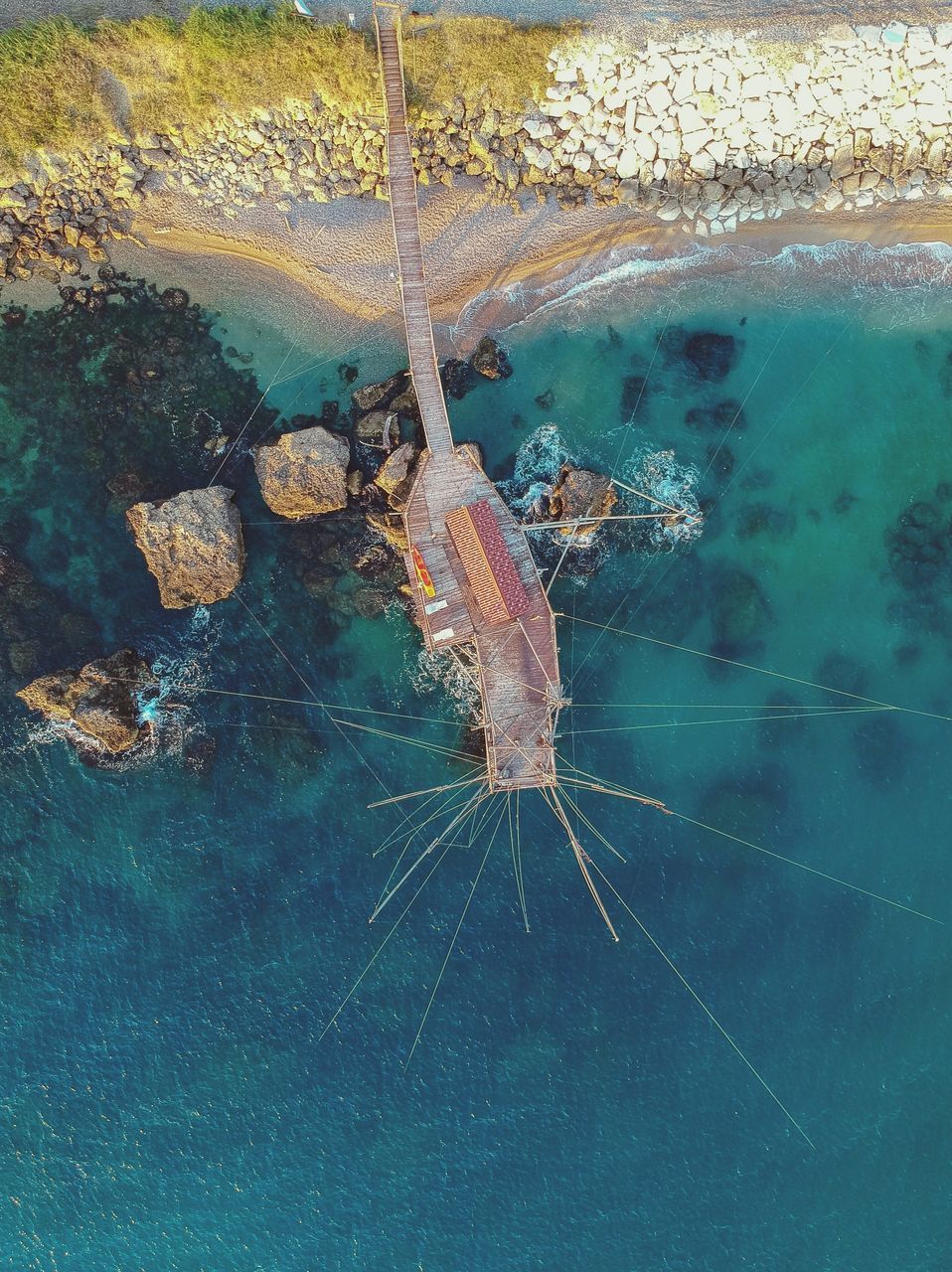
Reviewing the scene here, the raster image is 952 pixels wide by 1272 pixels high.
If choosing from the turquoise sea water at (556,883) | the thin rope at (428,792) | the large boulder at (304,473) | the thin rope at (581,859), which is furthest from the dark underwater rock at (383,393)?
the thin rope at (581,859)

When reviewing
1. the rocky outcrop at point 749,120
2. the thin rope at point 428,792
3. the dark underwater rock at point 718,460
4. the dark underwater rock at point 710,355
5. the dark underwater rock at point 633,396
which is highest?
the rocky outcrop at point 749,120

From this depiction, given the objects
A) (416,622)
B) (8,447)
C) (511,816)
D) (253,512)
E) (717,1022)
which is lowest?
(717,1022)

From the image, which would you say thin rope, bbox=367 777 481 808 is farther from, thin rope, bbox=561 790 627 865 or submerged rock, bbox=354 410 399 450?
submerged rock, bbox=354 410 399 450

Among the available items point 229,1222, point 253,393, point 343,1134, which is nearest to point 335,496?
point 253,393

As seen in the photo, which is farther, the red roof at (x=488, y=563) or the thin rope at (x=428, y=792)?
the thin rope at (x=428, y=792)

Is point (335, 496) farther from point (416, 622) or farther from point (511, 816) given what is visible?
point (511, 816)

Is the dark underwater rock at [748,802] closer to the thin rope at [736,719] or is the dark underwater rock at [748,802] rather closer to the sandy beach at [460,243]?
the thin rope at [736,719]

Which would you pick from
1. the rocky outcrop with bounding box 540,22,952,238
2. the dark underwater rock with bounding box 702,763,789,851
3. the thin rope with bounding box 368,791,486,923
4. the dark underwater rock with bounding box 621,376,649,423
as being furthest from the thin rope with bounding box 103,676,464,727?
the rocky outcrop with bounding box 540,22,952,238
